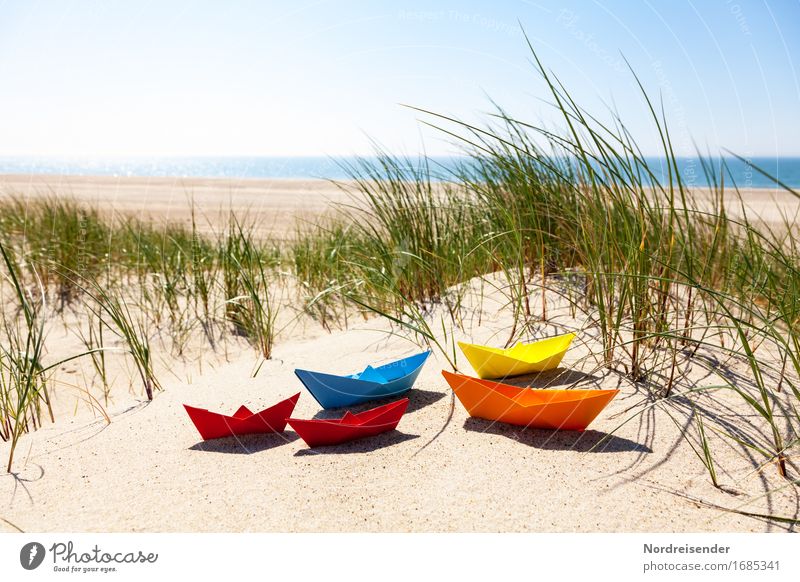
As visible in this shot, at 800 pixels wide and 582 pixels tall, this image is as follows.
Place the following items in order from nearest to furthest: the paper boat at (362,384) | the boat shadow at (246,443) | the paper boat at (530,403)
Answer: the paper boat at (530,403) → the boat shadow at (246,443) → the paper boat at (362,384)

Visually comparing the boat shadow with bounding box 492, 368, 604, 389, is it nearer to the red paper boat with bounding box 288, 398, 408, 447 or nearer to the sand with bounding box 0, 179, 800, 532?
the sand with bounding box 0, 179, 800, 532

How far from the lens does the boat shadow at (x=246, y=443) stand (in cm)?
168

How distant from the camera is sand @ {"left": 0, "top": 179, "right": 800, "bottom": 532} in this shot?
52.7 inches

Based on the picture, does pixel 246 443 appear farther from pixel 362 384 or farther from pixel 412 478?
pixel 412 478

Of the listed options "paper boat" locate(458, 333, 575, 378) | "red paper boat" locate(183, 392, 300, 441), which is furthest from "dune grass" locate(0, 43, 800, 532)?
"red paper boat" locate(183, 392, 300, 441)

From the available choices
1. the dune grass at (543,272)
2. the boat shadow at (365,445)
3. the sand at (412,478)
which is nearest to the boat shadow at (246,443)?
the sand at (412,478)

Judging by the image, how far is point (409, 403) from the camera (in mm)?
1918

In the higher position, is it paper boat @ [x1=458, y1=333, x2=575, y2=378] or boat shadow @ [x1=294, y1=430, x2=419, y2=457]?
paper boat @ [x1=458, y1=333, x2=575, y2=378]

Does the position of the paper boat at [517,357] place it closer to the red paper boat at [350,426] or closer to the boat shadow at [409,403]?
the boat shadow at [409,403]

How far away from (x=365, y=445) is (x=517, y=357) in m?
0.62

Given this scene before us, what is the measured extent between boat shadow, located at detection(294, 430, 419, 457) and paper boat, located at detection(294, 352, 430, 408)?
0.69 ft

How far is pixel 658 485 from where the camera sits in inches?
55.8

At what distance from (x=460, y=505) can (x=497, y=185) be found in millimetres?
2004

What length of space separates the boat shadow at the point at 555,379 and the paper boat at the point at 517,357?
20 mm
